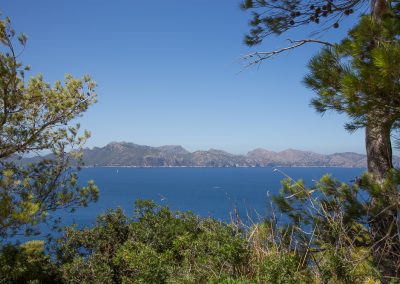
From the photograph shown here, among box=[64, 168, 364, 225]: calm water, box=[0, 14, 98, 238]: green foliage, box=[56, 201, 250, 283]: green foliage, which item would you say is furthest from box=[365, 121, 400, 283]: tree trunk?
box=[0, 14, 98, 238]: green foliage

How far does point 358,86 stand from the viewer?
2904 millimetres

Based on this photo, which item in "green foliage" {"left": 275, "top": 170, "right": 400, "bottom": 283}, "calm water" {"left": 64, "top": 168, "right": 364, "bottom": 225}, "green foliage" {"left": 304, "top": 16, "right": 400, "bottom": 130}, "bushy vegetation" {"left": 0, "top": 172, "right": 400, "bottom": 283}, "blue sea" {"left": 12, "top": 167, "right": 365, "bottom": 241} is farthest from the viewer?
"calm water" {"left": 64, "top": 168, "right": 364, "bottom": 225}

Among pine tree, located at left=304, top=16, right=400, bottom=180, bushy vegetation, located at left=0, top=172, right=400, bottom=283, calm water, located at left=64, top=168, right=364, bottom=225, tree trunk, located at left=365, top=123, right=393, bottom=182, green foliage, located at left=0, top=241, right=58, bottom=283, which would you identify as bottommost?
calm water, located at left=64, top=168, right=364, bottom=225

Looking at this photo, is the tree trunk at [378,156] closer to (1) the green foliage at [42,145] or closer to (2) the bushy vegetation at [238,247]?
(2) the bushy vegetation at [238,247]

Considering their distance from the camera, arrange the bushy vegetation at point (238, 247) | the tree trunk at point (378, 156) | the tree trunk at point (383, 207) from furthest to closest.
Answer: the tree trunk at point (378, 156), the tree trunk at point (383, 207), the bushy vegetation at point (238, 247)

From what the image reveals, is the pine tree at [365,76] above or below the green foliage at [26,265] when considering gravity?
above

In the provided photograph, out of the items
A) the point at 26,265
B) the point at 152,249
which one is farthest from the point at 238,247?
the point at 26,265

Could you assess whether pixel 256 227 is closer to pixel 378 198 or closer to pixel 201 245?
pixel 201 245

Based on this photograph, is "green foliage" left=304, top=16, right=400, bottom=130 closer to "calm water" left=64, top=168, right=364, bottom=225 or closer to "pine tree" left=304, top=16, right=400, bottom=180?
"pine tree" left=304, top=16, right=400, bottom=180

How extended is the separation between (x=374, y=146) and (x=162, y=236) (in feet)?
10.3

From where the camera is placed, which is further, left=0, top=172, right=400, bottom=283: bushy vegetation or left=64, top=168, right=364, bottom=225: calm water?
left=64, top=168, right=364, bottom=225: calm water

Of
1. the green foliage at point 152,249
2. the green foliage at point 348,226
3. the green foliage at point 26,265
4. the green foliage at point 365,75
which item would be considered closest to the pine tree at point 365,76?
the green foliage at point 365,75

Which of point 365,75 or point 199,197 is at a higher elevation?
point 365,75

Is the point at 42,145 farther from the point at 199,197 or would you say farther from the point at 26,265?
the point at 199,197
